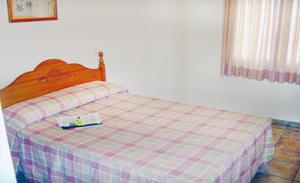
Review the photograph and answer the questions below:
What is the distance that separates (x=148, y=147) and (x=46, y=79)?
1377 mm

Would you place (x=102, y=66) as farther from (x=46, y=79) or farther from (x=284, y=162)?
(x=284, y=162)

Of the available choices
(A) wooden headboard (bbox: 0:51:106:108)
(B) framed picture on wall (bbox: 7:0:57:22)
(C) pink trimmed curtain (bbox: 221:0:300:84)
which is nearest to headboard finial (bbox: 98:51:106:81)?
(A) wooden headboard (bbox: 0:51:106:108)

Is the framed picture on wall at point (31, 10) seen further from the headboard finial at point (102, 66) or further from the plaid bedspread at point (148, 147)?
the plaid bedspread at point (148, 147)

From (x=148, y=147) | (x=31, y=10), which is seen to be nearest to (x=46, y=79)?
(x=31, y=10)

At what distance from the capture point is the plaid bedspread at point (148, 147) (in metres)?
2.16

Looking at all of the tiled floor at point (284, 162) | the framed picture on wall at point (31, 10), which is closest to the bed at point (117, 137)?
the tiled floor at point (284, 162)

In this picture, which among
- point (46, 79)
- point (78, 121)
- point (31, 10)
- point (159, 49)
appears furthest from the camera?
point (159, 49)

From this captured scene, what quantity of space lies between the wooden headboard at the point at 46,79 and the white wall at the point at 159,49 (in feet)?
0.28

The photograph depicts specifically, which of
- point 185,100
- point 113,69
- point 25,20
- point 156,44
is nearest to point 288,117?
point 185,100

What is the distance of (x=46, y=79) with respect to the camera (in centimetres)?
325

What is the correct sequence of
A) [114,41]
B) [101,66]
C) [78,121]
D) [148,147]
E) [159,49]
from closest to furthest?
[148,147] < [78,121] < [101,66] < [114,41] < [159,49]

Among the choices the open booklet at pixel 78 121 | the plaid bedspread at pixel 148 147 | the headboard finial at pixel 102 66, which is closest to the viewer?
the plaid bedspread at pixel 148 147

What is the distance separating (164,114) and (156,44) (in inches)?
64.8

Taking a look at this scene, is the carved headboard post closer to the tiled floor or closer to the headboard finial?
the headboard finial
